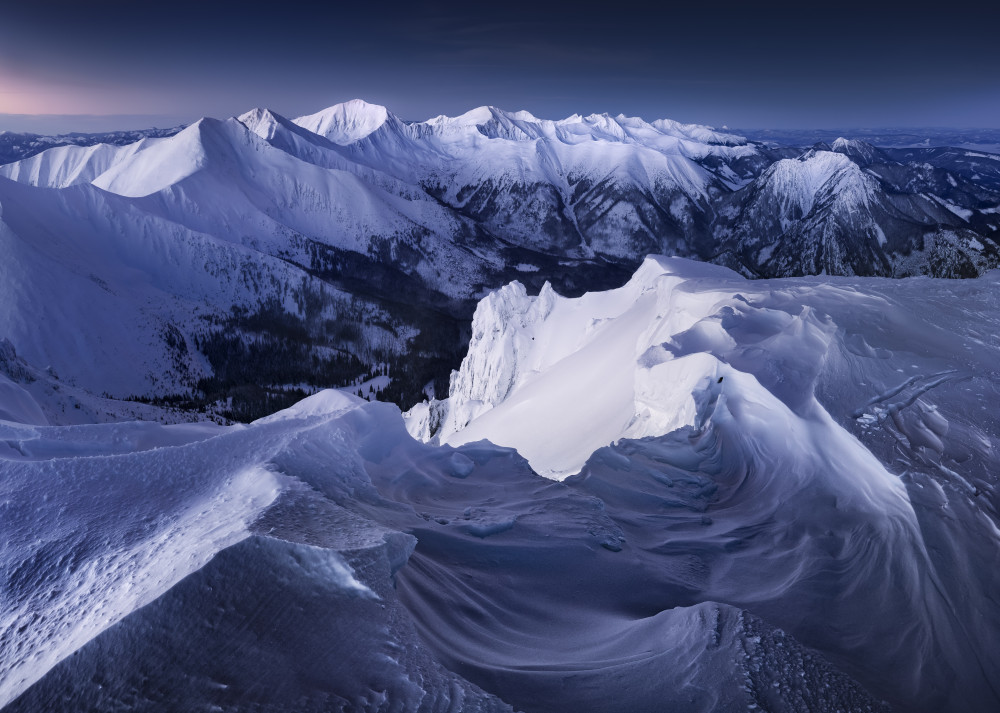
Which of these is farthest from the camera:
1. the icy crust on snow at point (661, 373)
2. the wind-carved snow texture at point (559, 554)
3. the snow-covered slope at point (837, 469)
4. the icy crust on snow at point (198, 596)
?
the icy crust on snow at point (661, 373)

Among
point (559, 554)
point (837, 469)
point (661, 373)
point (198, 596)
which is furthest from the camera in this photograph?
point (661, 373)

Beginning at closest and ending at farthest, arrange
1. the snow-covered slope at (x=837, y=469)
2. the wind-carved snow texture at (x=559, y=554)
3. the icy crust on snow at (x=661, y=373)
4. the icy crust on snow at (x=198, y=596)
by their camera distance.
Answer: the icy crust on snow at (x=198, y=596) < the wind-carved snow texture at (x=559, y=554) < the snow-covered slope at (x=837, y=469) < the icy crust on snow at (x=661, y=373)

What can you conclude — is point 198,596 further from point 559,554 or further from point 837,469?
point 837,469

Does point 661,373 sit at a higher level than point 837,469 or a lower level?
lower

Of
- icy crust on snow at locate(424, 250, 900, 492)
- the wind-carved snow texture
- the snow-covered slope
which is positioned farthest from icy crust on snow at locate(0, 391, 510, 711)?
icy crust on snow at locate(424, 250, 900, 492)

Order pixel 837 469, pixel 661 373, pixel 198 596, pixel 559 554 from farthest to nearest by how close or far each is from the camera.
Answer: pixel 661 373
pixel 837 469
pixel 559 554
pixel 198 596

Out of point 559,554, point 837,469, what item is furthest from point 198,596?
point 837,469

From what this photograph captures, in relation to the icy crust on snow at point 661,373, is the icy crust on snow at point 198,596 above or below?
above

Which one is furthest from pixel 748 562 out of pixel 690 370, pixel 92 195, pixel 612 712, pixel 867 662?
pixel 92 195

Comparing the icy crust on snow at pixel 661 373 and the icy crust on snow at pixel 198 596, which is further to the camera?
the icy crust on snow at pixel 661 373

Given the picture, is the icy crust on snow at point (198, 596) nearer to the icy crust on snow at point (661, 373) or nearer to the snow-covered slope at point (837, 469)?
the snow-covered slope at point (837, 469)

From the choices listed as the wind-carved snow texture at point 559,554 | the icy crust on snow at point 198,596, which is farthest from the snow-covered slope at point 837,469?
the icy crust on snow at point 198,596
